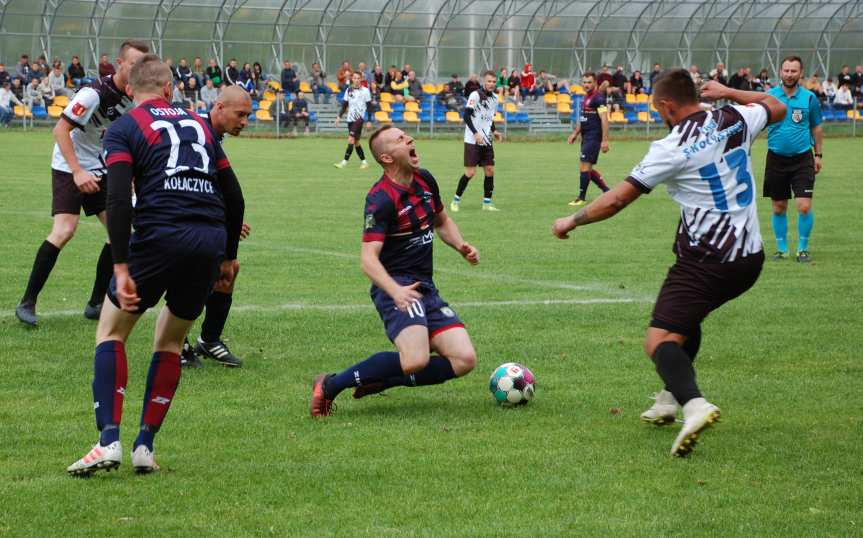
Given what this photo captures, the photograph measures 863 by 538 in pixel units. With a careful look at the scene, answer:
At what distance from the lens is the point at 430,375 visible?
6.33 m

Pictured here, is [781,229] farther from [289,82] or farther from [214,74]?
[289,82]

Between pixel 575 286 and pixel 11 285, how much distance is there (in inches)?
202

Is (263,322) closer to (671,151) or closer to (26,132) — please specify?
(671,151)

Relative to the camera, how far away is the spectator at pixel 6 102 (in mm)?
36031

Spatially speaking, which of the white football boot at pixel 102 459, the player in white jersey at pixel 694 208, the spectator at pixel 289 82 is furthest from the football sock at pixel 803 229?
the spectator at pixel 289 82

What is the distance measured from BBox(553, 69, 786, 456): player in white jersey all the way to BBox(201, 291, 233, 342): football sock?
2.77 meters

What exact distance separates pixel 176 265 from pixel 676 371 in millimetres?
2349

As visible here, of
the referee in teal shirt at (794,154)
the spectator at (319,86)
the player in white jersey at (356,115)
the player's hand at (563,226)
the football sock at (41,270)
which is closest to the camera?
the player's hand at (563,226)

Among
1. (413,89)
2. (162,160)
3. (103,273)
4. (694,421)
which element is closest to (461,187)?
(103,273)

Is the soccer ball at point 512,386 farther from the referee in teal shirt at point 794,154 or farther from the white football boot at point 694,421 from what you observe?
the referee in teal shirt at point 794,154

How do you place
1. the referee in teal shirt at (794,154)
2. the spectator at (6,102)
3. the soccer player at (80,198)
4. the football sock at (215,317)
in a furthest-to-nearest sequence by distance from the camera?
the spectator at (6,102) < the referee in teal shirt at (794,154) < the soccer player at (80,198) < the football sock at (215,317)

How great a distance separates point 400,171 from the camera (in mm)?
6348

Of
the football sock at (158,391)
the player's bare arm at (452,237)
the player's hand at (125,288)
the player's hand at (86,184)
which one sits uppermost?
the player's hand at (86,184)

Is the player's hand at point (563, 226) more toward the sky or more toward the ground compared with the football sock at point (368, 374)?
more toward the sky
